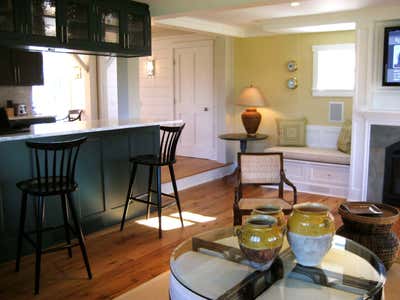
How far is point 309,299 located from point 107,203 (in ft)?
8.61

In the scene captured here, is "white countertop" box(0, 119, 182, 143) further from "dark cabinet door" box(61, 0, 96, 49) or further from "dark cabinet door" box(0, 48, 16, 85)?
"dark cabinet door" box(0, 48, 16, 85)

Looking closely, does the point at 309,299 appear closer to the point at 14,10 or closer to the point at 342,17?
the point at 14,10

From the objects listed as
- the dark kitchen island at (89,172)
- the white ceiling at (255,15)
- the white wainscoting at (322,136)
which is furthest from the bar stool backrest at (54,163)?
the white wainscoting at (322,136)

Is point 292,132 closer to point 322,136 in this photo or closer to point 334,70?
point 322,136

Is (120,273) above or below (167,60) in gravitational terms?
below

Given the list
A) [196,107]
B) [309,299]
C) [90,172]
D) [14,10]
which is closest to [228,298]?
[309,299]

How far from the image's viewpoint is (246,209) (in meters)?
3.48

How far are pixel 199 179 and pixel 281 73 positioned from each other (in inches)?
79.4

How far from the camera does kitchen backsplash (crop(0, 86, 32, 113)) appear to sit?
22.3ft

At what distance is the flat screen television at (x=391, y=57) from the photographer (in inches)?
187

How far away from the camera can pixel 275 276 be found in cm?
214

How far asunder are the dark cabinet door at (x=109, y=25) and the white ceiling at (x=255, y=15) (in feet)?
1.30

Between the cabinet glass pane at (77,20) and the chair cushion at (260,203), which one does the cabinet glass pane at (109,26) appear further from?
the chair cushion at (260,203)

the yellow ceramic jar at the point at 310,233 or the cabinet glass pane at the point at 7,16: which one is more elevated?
the cabinet glass pane at the point at 7,16
